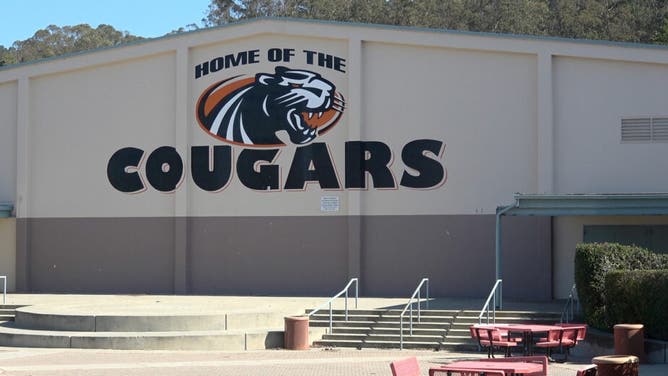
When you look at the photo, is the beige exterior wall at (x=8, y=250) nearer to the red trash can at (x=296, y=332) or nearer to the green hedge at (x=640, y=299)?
the red trash can at (x=296, y=332)

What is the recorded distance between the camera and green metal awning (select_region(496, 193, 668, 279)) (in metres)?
23.5

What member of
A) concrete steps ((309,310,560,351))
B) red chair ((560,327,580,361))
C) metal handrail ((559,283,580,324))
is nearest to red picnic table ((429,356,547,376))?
red chair ((560,327,580,361))

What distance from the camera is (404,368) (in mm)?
12477

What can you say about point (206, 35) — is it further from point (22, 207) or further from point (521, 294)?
point (521, 294)

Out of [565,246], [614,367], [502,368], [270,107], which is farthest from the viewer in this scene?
[270,107]

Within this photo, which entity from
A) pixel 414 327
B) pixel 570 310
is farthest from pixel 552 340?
pixel 570 310

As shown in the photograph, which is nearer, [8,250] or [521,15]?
[8,250]

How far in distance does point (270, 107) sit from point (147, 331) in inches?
383

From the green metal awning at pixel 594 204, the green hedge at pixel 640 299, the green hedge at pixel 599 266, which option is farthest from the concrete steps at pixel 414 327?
the green hedge at pixel 640 299

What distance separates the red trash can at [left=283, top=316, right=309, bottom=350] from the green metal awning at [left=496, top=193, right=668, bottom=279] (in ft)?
16.6

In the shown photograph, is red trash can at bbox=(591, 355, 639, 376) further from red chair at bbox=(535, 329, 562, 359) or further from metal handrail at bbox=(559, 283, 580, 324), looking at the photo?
metal handrail at bbox=(559, 283, 580, 324)

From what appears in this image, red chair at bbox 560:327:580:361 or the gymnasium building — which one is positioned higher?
the gymnasium building

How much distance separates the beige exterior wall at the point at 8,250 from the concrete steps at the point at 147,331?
8.71 m

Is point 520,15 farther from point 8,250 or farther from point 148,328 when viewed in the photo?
point 148,328
